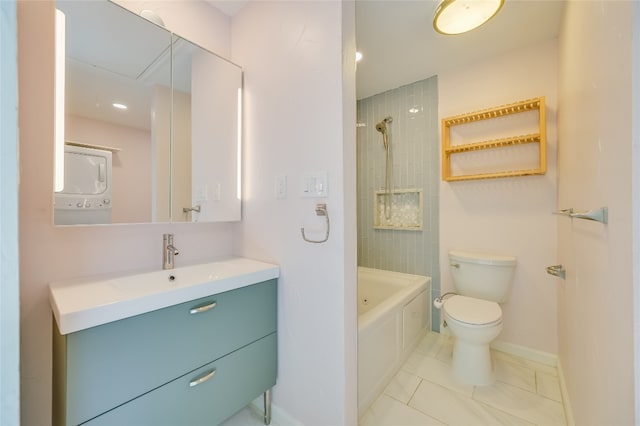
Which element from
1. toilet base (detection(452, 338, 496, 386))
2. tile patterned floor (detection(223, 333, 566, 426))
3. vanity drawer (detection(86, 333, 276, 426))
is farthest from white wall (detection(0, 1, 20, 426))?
toilet base (detection(452, 338, 496, 386))

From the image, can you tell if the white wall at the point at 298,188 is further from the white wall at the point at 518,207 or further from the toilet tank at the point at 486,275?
the white wall at the point at 518,207

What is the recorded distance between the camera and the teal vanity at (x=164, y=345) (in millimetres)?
782

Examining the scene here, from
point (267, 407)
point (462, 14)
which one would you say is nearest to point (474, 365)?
point (267, 407)

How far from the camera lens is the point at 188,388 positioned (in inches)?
39.4

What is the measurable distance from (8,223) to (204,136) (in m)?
1.16

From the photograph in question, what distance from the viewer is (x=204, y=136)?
1.47m

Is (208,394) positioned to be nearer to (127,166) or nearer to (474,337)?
(127,166)

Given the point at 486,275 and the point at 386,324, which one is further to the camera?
the point at 486,275

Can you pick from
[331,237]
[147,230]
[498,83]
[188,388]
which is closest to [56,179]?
[147,230]

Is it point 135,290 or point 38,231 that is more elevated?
point 38,231

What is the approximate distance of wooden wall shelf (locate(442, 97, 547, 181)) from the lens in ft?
5.63

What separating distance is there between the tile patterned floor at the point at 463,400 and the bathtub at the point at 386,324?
8 cm

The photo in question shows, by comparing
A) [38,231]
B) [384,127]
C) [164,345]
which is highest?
[384,127]

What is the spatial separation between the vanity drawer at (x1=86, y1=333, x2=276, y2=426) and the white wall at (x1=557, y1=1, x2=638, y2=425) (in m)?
1.26
